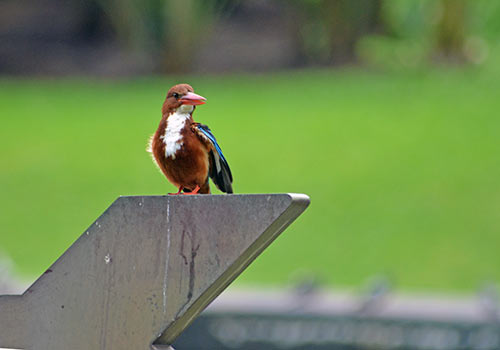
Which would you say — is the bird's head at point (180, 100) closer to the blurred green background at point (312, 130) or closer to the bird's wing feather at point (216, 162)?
the bird's wing feather at point (216, 162)

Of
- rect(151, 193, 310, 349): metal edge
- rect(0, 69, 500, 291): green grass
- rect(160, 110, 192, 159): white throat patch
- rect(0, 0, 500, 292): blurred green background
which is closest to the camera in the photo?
rect(151, 193, 310, 349): metal edge

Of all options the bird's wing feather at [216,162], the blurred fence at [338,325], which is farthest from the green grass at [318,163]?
the bird's wing feather at [216,162]

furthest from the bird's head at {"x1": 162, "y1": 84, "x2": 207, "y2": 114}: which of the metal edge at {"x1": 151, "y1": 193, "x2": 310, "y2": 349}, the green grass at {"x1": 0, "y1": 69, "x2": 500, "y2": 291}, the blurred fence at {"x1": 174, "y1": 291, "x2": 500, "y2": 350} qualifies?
the green grass at {"x1": 0, "y1": 69, "x2": 500, "y2": 291}

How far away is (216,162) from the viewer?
336cm

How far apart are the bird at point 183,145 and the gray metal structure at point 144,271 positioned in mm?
258

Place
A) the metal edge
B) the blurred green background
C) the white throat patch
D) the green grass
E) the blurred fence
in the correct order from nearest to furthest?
the metal edge, the white throat patch, the blurred fence, the green grass, the blurred green background

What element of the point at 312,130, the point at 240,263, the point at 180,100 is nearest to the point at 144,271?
the point at 240,263

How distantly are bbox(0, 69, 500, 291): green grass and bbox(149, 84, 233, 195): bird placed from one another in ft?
27.0

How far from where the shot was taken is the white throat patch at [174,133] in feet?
10.6

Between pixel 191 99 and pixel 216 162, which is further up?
pixel 191 99

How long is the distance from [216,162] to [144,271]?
20.1 inches

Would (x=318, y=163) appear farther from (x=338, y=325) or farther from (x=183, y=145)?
(x=183, y=145)

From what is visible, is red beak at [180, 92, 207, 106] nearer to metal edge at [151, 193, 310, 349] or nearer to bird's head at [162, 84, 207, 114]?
bird's head at [162, 84, 207, 114]

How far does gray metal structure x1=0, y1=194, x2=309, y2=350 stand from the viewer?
2900 millimetres
